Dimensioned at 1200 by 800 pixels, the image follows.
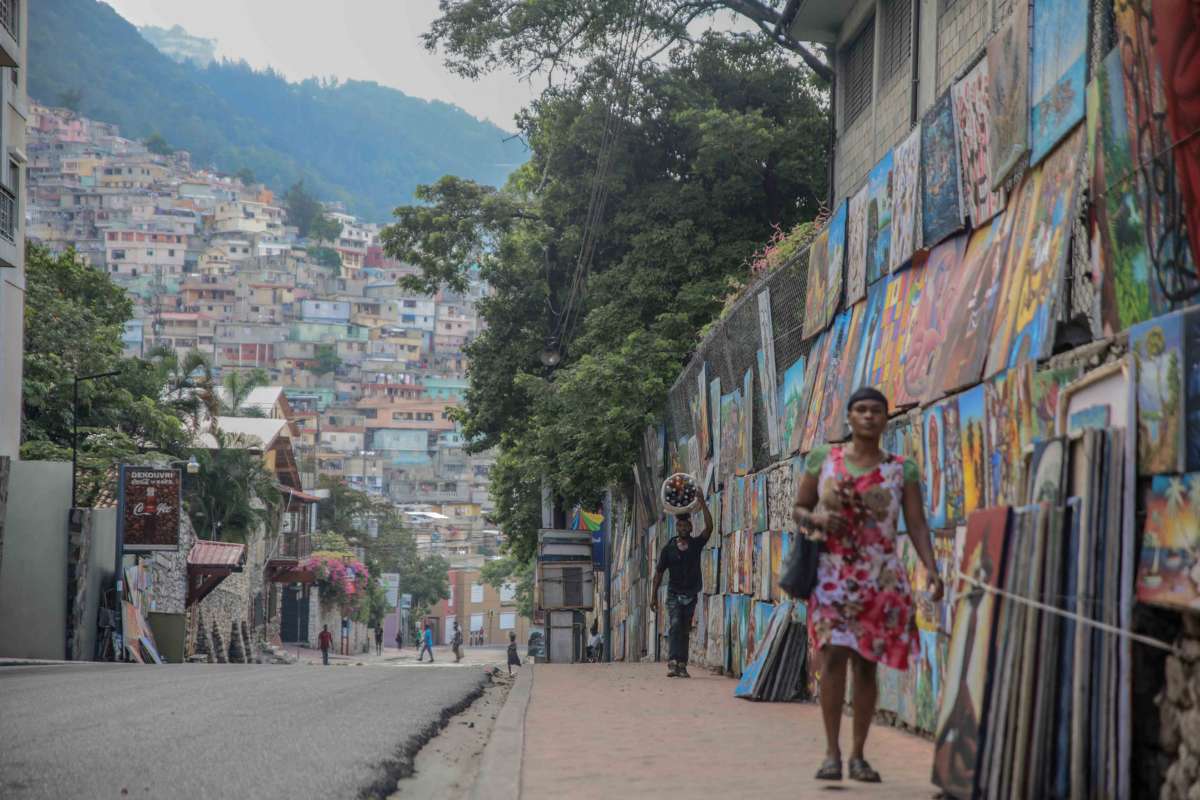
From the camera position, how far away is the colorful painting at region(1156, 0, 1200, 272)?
560 centimetres

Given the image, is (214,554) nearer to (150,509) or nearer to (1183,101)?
(150,509)

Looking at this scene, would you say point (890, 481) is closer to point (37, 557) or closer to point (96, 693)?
point (96, 693)

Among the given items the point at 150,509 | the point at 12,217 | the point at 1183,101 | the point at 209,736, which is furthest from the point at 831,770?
the point at 150,509

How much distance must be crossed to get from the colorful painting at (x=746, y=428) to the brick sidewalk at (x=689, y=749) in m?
3.08

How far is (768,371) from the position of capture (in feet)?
49.4

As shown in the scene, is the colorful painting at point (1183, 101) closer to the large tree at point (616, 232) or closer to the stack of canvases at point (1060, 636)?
the stack of canvases at point (1060, 636)

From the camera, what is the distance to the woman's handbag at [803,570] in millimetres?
6750

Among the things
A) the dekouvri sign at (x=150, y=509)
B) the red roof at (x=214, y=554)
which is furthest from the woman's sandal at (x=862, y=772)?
the red roof at (x=214, y=554)

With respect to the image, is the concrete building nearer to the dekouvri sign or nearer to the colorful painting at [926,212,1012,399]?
the dekouvri sign

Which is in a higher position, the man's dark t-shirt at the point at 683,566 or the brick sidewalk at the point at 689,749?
the man's dark t-shirt at the point at 683,566

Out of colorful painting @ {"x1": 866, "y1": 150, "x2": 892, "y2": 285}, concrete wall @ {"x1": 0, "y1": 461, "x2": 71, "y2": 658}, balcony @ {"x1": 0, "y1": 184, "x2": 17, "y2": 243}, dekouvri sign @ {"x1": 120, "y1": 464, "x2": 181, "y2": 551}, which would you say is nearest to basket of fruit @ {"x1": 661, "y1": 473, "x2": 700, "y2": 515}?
colorful painting @ {"x1": 866, "y1": 150, "x2": 892, "y2": 285}

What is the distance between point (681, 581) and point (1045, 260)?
8846 millimetres

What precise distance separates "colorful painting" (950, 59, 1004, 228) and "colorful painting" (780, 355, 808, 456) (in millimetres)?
4164

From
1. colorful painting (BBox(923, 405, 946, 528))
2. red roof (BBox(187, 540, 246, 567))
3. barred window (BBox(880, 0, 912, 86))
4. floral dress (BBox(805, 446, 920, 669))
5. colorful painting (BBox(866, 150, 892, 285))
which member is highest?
barred window (BBox(880, 0, 912, 86))
